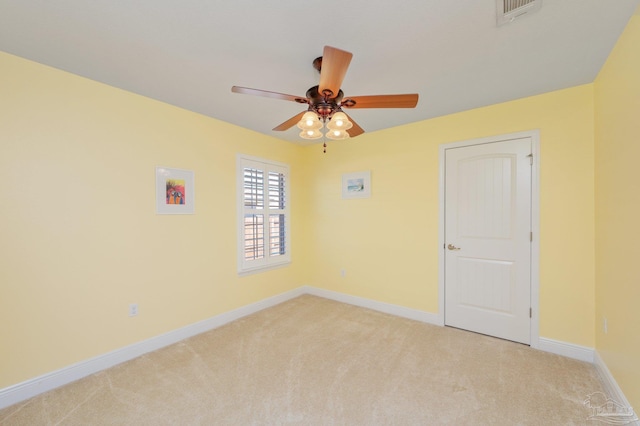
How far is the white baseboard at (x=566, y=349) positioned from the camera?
7.53 feet

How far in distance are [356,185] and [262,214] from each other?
1.41 meters

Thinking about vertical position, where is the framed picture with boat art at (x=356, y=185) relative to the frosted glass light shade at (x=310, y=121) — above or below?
below

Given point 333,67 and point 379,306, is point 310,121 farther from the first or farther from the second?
point 379,306

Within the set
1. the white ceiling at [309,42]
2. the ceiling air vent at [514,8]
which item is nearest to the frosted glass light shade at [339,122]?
the white ceiling at [309,42]

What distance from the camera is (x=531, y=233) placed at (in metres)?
2.56

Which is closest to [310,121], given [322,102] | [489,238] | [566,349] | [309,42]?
[322,102]

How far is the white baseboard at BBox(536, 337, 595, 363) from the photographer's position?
2.29 metres

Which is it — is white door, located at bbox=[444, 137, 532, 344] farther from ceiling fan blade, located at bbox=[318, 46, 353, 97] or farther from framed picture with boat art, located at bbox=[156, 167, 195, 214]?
framed picture with boat art, located at bbox=[156, 167, 195, 214]

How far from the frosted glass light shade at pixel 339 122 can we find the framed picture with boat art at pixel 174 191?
73.2 inches

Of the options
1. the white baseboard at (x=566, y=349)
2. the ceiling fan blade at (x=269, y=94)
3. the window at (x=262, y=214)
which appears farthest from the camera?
the window at (x=262, y=214)

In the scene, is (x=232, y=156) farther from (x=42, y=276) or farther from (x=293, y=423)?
(x=293, y=423)

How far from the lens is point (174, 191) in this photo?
2.77 metres

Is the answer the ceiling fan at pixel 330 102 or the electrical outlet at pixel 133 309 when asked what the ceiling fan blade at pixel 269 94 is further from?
the electrical outlet at pixel 133 309

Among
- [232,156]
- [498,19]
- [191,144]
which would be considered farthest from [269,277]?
[498,19]
